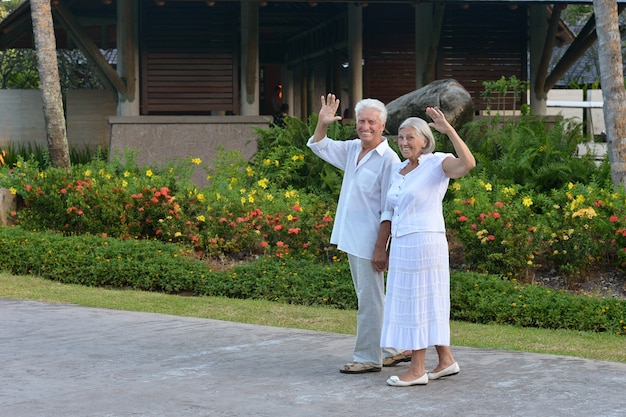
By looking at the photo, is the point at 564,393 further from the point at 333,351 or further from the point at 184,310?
the point at 184,310

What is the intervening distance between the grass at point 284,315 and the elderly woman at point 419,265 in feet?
5.40

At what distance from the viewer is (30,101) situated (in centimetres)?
2319

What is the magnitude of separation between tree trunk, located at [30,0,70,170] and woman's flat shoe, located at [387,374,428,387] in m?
9.04

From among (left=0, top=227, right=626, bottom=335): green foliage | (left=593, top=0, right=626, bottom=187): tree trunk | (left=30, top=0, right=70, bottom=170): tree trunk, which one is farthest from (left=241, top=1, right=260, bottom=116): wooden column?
(left=593, top=0, right=626, bottom=187): tree trunk

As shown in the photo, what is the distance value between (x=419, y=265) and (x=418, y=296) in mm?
188

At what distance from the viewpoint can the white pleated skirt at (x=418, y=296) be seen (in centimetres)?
Answer: 630

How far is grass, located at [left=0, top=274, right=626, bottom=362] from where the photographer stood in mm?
8102

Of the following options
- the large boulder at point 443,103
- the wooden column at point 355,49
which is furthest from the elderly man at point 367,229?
the wooden column at point 355,49

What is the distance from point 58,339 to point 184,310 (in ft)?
5.90

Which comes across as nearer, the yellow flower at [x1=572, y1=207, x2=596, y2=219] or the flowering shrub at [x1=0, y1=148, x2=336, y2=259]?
the yellow flower at [x1=572, y1=207, x2=596, y2=219]

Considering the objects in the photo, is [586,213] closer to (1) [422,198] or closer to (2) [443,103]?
(2) [443,103]

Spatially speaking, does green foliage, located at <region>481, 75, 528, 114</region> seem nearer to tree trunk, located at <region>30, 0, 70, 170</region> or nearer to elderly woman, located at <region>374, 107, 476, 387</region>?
tree trunk, located at <region>30, 0, 70, 170</region>

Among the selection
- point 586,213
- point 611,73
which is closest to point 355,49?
point 611,73

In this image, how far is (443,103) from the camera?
14.6 m
